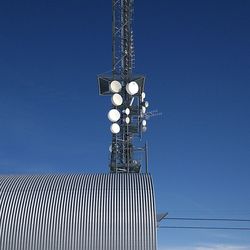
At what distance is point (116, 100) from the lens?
135 ft

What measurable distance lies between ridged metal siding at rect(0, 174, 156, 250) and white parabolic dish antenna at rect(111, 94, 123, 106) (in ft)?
30.5

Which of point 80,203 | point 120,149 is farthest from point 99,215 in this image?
point 120,149

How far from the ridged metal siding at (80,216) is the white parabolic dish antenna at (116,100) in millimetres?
9291

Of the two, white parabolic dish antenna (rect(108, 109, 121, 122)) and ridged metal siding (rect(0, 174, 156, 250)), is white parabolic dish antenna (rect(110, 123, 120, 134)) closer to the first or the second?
white parabolic dish antenna (rect(108, 109, 121, 122))

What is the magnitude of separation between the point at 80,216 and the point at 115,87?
13551 mm

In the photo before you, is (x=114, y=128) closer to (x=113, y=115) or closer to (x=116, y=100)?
(x=113, y=115)

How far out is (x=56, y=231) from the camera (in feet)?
101

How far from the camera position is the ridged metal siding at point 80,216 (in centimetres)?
3048

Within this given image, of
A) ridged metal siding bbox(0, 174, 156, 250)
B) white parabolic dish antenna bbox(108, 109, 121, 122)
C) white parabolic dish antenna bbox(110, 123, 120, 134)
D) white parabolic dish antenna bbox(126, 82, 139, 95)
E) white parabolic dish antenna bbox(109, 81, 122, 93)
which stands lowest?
ridged metal siding bbox(0, 174, 156, 250)

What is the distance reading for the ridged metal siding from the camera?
30.5 m

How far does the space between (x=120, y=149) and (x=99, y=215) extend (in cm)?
1094

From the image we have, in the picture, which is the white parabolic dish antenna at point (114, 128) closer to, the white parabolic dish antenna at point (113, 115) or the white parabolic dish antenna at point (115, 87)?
the white parabolic dish antenna at point (113, 115)

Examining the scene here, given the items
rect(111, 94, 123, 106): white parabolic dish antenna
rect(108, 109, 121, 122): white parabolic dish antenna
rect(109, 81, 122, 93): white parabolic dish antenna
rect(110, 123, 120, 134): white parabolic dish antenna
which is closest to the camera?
rect(110, 123, 120, 134): white parabolic dish antenna

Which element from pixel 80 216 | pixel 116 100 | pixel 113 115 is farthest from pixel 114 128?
pixel 80 216
